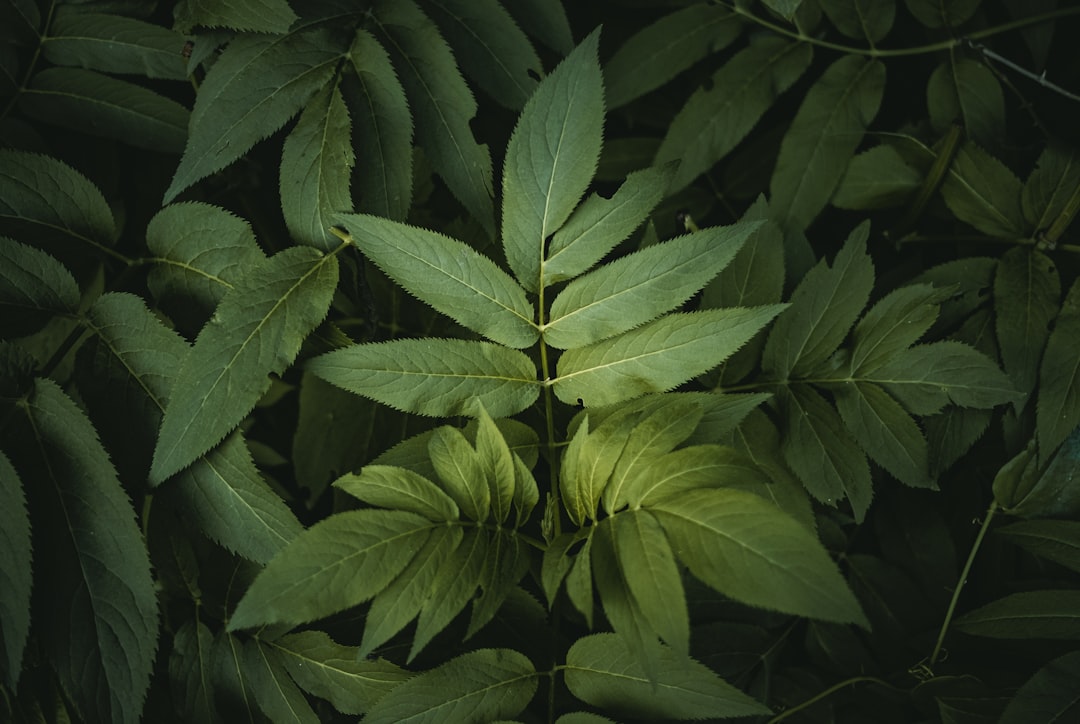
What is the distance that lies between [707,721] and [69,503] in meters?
1.17

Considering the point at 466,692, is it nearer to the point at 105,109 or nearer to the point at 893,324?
the point at 893,324

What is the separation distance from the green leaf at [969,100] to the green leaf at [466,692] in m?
1.32

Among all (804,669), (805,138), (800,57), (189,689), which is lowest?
(804,669)

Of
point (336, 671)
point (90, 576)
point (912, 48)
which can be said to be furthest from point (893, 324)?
point (90, 576)

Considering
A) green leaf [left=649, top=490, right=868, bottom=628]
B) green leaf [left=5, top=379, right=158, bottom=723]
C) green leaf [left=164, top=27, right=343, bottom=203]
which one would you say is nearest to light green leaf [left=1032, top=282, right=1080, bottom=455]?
green leaf [left=649, top=490, right=868, bottom=628]

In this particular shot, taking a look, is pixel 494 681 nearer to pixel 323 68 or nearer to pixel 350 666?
pixel 350 666

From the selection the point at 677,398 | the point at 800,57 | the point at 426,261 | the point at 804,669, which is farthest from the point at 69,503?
the point at 800,57

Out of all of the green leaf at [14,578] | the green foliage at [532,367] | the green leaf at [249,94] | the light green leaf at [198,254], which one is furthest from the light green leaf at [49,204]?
the green leaf at [14,578]

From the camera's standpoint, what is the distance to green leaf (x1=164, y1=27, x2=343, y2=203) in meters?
1.23

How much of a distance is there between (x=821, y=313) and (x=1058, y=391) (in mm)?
429

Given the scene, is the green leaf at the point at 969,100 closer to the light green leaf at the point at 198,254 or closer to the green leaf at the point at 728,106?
the green leaf at the point at 728,106

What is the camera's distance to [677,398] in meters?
1.15

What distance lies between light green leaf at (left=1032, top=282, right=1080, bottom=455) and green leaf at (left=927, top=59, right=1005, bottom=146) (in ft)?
1.38

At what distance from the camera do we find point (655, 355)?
1.18 meters
